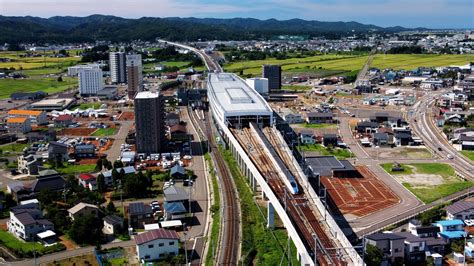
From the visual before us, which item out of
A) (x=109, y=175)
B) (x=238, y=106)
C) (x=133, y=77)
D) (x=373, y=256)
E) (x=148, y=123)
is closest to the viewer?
(x=373, y=256)

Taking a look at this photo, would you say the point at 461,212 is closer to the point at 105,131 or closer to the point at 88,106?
the point at 105,131

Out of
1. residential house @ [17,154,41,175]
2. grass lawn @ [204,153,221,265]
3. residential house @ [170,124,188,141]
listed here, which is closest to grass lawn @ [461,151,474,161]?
grass lawn @ [204,153,221,265]

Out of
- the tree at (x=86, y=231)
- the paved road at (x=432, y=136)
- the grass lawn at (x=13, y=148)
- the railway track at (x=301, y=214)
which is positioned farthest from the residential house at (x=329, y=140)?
the grass lawn at (x=13, y=148)

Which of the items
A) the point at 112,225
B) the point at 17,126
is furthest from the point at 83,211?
the point at 17,126

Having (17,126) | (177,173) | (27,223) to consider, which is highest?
(17,126)

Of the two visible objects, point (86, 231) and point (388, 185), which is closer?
point (86, 231)

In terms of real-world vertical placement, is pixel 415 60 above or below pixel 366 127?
above

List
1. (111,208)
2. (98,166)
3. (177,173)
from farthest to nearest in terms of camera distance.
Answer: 1. (98,166)
2. (177,173)
3. (111,208)
